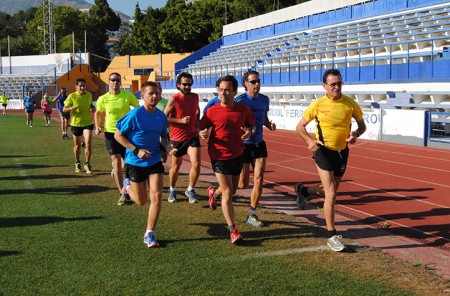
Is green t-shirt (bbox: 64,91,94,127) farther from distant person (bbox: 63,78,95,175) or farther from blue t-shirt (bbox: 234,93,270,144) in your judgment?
blue t-shirt (bbox: 234,93,270,144)

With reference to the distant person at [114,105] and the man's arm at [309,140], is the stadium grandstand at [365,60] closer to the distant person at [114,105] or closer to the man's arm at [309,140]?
the distant person at [114,105]

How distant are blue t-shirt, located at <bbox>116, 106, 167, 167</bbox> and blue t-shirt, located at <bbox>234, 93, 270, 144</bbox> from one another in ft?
4.70

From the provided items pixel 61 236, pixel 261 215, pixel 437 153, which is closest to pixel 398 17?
pixel 437 153

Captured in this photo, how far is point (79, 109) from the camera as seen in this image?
1098cm

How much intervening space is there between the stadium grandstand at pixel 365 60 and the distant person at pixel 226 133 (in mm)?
11241

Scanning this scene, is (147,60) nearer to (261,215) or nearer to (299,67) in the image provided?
(299,67)

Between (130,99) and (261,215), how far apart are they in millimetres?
3128

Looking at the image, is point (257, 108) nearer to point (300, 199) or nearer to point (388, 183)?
point (300, 199)

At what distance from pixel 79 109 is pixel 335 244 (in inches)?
284

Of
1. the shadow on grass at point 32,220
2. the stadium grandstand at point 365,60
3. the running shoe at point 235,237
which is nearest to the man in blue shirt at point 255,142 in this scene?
the running shoe at point 235,237

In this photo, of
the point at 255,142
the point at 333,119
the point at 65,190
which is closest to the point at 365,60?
the point at 65,190

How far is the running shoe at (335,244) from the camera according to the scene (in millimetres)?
5484

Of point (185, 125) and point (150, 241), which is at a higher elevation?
point (185, 125)

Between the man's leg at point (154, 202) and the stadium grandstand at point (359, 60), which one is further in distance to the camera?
the stadium grandstand at point (359, 60)
